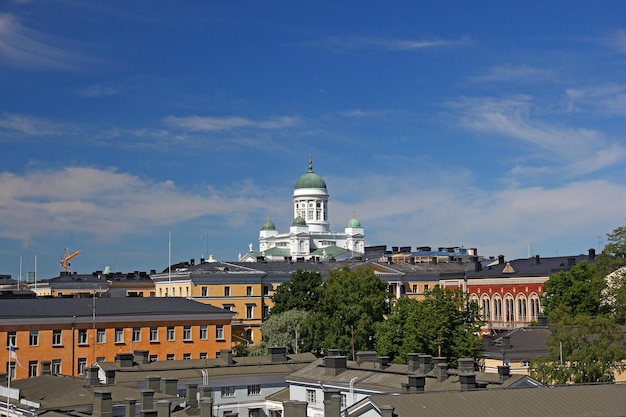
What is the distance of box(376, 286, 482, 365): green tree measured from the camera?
71.9 meters

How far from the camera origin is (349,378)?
52.7 metres

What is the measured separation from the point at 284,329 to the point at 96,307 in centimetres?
1925

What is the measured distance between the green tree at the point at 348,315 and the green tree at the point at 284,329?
9.77ft

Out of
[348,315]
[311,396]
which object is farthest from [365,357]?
[348,315]

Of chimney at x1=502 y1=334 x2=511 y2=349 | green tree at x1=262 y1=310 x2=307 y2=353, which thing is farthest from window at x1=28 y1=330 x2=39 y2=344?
chimney at x1=502 y1=334 x2=511 y2=349

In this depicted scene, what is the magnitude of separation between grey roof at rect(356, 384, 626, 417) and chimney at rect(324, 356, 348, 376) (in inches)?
545

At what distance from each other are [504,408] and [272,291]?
9086 centimetres

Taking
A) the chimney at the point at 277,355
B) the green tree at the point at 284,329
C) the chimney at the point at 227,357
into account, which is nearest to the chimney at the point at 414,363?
the chimney at the point at 277,355

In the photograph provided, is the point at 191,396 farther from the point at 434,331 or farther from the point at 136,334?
the point at 136,334

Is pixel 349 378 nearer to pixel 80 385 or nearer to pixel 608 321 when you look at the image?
pixel 80 385

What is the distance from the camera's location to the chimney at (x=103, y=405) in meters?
41.0

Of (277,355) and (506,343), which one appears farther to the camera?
(506,343)

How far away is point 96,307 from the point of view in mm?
88000

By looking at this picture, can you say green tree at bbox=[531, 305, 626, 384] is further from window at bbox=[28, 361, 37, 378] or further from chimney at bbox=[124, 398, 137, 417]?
window at bbox=[28, 361, 37, 378]
